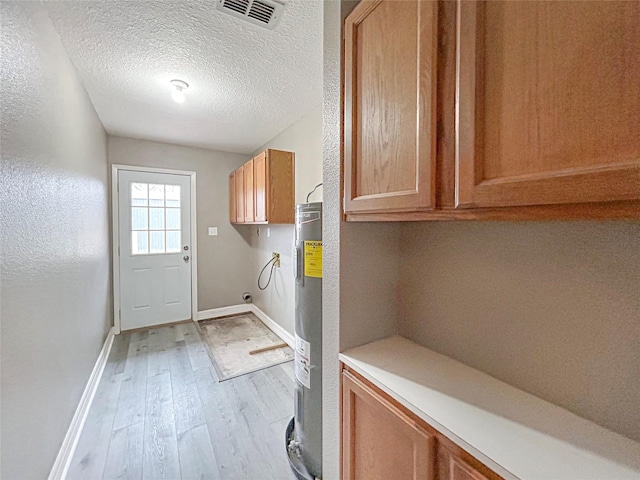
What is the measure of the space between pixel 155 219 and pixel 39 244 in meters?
2.50

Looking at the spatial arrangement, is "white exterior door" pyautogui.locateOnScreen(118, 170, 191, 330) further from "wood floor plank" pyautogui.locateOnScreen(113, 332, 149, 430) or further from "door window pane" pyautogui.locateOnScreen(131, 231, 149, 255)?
"wood floor plank" pyautogui.locateOnScreen(113, 332, 149, 430)

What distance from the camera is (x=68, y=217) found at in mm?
1737

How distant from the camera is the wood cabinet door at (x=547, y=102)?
1.66 feet

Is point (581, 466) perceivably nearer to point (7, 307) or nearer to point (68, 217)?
point (7, 307)

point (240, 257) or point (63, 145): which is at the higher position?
point (63, 145)

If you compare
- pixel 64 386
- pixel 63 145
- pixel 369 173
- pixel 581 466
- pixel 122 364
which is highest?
pixel 63 145

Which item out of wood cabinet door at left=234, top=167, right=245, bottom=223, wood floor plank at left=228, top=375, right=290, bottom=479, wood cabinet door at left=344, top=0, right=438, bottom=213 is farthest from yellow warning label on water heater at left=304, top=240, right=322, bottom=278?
wood cabinet door at left=234, top=167, right=245, bottom=223

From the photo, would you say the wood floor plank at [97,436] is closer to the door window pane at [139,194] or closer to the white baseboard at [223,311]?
the white baseboard at [223,311]

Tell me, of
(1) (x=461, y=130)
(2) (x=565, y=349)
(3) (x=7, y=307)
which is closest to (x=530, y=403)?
(2) (x=565, y=349)

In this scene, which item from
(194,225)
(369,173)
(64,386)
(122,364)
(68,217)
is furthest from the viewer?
(194,225)

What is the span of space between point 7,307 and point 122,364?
2.08 meters

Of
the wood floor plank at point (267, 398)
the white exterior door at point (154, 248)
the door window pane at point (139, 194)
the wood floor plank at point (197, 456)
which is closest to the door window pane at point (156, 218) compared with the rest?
the white exterior door at point (154, 248)

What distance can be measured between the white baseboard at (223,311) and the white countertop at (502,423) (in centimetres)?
343

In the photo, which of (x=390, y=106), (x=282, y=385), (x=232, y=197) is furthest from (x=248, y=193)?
(x=390, y=106)
